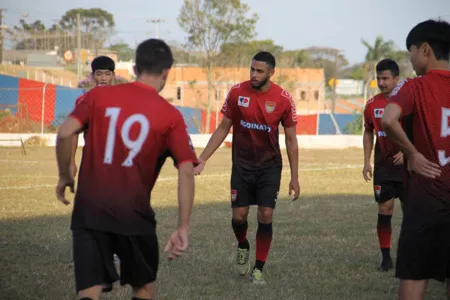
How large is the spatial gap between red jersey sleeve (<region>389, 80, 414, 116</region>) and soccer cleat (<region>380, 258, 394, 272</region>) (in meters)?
4.32

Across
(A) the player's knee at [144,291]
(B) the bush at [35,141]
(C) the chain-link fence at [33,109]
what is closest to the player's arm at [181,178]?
(A) the player's knee at [144,291]

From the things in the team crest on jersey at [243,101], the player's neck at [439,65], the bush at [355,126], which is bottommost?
the bush at [355,126]

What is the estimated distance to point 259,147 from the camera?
828 cm

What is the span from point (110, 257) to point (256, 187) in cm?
391

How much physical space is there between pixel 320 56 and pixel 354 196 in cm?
10490

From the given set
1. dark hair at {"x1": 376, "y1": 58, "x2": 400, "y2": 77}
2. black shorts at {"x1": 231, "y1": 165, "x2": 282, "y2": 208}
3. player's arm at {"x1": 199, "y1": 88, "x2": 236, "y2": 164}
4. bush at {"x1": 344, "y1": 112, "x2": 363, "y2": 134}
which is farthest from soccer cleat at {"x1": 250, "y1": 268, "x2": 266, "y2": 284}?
bush at {"x1": 344, "y1": 112, "x2": 363, "y2": 134}

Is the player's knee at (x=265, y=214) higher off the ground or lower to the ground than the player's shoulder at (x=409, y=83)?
lower

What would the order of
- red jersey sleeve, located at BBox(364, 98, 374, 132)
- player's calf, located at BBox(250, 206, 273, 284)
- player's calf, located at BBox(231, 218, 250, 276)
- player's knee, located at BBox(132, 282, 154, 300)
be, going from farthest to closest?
red jersey sleeve, located at BBox(364, 98, 374, 132) → player's calf, located at BBox(231, 218, 250, 276) → player's calf, located at BBox(250, 206, 273, 284) → player's knee, located at BBox(132, 282, 154, 300)

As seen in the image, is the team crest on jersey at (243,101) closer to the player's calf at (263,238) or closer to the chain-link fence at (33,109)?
the player's calf at (263,238)

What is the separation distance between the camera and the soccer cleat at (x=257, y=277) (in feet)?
25.9

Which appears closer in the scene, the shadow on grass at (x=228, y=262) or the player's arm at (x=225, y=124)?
the shadow on grass at (x=228, y=262)

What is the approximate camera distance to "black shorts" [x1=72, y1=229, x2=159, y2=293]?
4515 millimetres

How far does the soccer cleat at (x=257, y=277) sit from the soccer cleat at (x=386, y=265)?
161 cm

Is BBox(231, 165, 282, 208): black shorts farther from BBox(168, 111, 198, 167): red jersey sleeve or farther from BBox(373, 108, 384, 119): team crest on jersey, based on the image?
BBox(168, 111, 198, 167): red jersey sleeve
